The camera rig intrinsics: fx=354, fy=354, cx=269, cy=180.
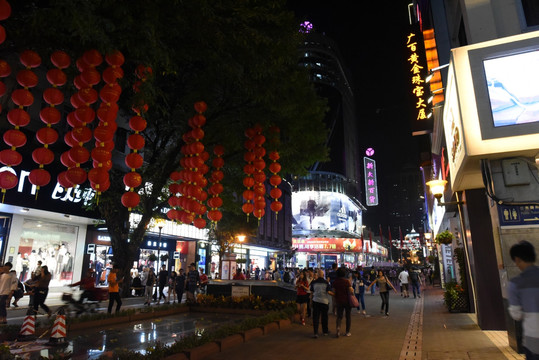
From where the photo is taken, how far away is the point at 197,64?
12.1 meters

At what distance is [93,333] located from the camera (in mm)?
10070

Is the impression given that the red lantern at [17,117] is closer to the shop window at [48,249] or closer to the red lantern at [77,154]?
the red lantern at [77,154]

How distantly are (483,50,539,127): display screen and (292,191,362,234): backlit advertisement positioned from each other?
242 feet

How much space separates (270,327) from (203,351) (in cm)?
350

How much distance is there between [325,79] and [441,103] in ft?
309

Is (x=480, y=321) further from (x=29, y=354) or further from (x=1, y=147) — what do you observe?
(x=1, y=147)

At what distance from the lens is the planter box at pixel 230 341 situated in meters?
7.93

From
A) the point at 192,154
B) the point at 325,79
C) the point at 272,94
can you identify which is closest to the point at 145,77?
the point at 192,154

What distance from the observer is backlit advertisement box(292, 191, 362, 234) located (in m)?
80.7

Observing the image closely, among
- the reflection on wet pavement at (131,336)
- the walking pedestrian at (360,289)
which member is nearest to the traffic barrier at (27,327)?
the reflection on wet pavement at (131,336)

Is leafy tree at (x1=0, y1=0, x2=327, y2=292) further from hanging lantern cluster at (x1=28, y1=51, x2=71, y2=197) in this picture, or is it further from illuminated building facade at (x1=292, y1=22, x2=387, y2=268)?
illuminated building facade at (x1=292, y1=22, x2=387, y2=268)

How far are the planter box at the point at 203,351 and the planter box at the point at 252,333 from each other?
1.22m

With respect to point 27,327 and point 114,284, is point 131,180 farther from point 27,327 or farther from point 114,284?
point 114,284

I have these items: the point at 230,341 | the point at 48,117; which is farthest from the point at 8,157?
the point at 230,341
